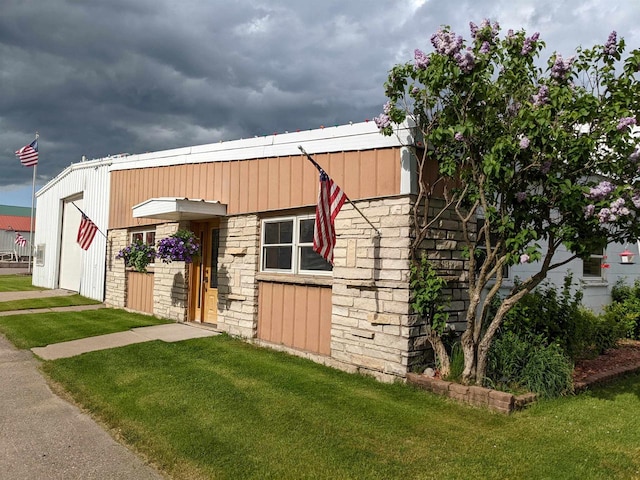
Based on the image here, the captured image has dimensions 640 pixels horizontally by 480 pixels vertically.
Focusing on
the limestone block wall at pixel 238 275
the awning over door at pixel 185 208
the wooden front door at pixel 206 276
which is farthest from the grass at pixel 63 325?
the awning over door at pixel 185 208

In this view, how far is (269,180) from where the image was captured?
8.70 metres

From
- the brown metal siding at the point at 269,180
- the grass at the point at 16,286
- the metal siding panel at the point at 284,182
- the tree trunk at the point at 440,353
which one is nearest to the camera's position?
the tree trunk at the point at 440,353

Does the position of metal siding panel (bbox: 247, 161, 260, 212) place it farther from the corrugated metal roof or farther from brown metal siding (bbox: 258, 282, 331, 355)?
the corrugated metal roof

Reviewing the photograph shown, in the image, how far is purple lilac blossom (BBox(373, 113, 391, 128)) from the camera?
6.29 metres

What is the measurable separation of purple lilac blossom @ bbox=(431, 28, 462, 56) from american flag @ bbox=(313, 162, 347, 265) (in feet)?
6.52

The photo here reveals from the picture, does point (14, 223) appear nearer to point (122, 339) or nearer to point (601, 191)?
point (122, 339)

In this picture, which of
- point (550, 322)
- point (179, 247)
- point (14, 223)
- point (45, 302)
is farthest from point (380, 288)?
point (14, 223)

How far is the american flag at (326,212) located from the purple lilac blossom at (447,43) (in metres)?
1.99

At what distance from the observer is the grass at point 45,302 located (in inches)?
556

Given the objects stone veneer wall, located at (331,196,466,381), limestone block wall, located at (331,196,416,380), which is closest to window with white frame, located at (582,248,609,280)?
stone veneer wall, located at (331,196,466,381)

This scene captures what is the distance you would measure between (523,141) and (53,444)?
214 inches

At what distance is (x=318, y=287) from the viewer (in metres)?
7.69

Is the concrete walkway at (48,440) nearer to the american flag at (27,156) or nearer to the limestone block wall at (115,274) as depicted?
the limestone block wall at (115,274)

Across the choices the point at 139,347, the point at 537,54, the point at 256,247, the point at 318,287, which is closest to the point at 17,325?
the point at 139,347
